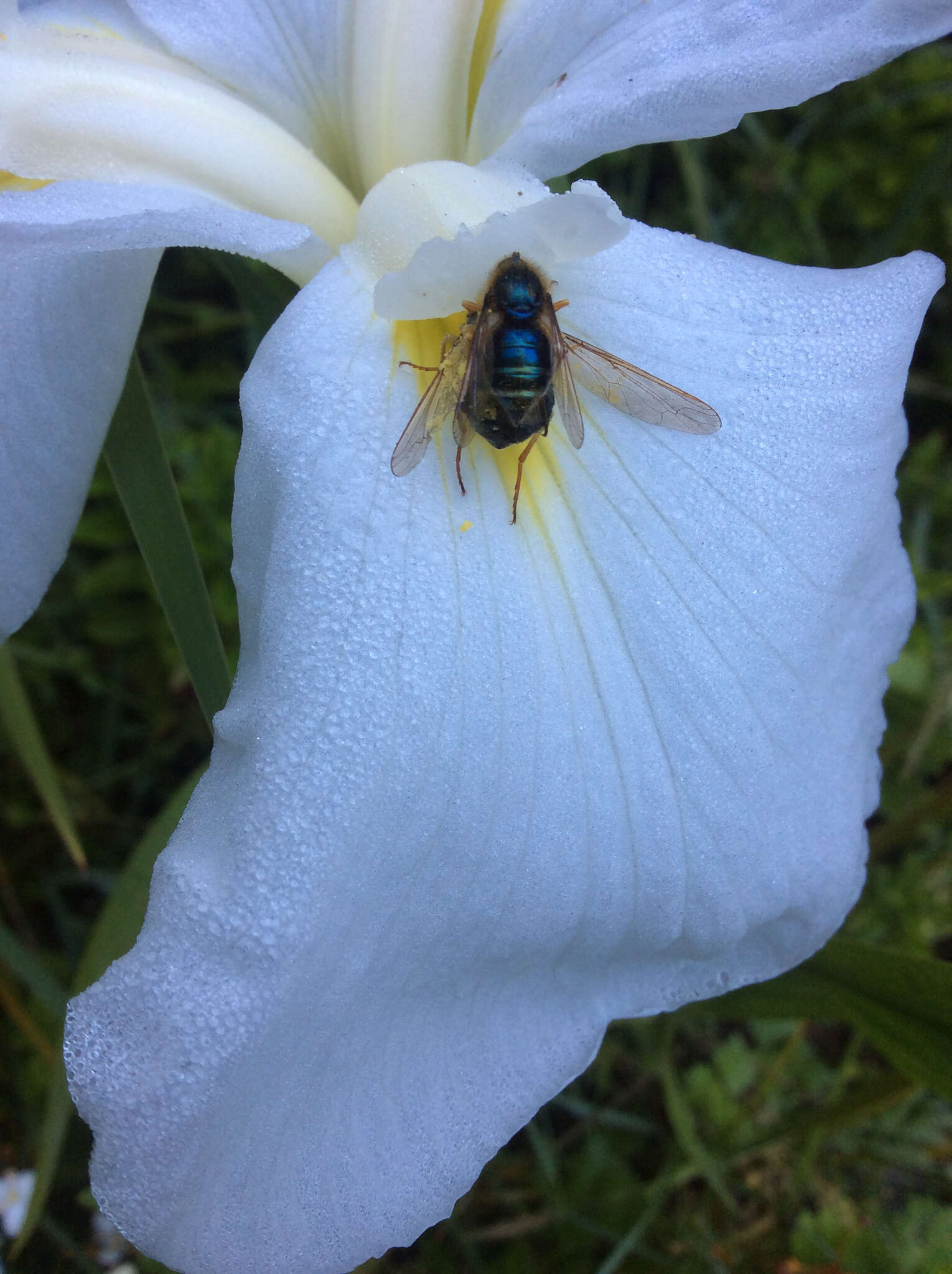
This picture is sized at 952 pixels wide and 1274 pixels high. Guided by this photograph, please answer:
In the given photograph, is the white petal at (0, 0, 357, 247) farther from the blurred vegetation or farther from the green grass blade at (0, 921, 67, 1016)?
the green grass blade at (0, 921, 67, 1016)

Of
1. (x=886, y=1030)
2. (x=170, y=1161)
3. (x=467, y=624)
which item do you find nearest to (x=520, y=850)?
(x=467, y=624)

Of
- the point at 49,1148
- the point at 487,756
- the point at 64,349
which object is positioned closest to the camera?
the point at 487,756

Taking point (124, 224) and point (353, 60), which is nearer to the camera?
point (124, 224)

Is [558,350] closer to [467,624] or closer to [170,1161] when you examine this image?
[467,624]

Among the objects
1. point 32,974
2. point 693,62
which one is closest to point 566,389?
point 693,62

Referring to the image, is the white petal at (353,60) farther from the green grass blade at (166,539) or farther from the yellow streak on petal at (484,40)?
the green grass blade at (166,539)

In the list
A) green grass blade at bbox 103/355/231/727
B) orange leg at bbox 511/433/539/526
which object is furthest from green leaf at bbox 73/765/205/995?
orange leg at bbox 511/433/539/526

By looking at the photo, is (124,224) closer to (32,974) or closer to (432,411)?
(432,411)

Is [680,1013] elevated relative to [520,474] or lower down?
lower down
